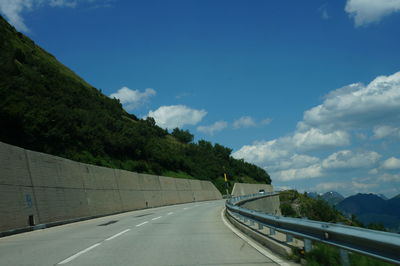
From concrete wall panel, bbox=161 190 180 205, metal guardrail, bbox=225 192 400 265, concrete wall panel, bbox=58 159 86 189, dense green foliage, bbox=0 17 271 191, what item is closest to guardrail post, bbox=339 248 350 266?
metal guardrail, bbox=225 192 400 265

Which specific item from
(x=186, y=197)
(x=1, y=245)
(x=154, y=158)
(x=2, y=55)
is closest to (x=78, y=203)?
(x=1, y=245)

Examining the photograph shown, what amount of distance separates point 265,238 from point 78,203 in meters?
16.4

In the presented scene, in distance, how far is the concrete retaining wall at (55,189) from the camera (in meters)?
16.5

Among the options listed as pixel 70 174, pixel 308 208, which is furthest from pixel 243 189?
pixel 70 174

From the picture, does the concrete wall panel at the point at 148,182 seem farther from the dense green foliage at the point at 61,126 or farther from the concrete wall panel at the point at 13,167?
the concrete wall panel at the point at 13,167

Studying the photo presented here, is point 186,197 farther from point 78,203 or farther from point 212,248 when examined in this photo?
point 212,248

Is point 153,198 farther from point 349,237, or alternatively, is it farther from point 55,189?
point 349,237

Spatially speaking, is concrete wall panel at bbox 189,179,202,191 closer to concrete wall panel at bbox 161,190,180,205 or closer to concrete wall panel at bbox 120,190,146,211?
concrete wall panel at bbox 161,190,180,205

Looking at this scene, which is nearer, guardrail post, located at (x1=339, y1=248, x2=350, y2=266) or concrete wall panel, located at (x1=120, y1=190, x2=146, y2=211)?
guardrail post, located at (x1=339, y1=248, x2=350, y2=266)

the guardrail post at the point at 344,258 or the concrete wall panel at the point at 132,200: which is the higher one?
the concrete wall panel at the point at 132,200

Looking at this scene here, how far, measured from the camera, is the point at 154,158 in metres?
85.7

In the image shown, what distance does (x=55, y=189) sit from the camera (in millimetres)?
21172

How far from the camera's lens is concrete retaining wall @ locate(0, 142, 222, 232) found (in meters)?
16.5

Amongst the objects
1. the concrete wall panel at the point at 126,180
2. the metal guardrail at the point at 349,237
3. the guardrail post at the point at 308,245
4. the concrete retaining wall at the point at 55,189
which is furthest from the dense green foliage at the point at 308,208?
the guardrail post at the point at 308,245
